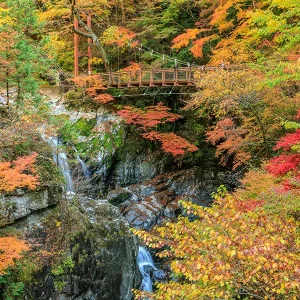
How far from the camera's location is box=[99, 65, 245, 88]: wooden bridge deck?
16.7m

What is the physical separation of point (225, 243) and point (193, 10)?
21.1 m

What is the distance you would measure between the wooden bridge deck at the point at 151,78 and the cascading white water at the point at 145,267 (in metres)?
8.49

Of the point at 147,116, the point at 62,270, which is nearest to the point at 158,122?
the point at 147,116

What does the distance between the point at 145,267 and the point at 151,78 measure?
9425mm

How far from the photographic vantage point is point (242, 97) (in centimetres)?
1137

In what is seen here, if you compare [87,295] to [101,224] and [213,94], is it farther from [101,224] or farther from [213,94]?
[213,94]

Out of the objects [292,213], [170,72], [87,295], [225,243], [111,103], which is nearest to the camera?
[225,243]

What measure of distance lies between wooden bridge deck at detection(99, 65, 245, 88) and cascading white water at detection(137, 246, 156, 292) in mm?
8487

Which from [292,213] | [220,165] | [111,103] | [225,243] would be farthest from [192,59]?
[225,243]

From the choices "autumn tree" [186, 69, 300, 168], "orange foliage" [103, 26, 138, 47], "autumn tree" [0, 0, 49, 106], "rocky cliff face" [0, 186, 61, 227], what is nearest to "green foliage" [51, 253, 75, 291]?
"rocky cliff face" [0, 186, 61, 227]

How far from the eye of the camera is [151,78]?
1730cm

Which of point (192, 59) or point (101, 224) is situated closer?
point (101, 224)

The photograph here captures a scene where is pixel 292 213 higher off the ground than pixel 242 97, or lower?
lower

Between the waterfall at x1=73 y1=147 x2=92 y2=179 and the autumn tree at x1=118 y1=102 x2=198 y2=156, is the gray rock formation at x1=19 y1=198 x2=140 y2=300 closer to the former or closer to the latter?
the waterfall at x1=73 y1=147 x2=92 y2=179
